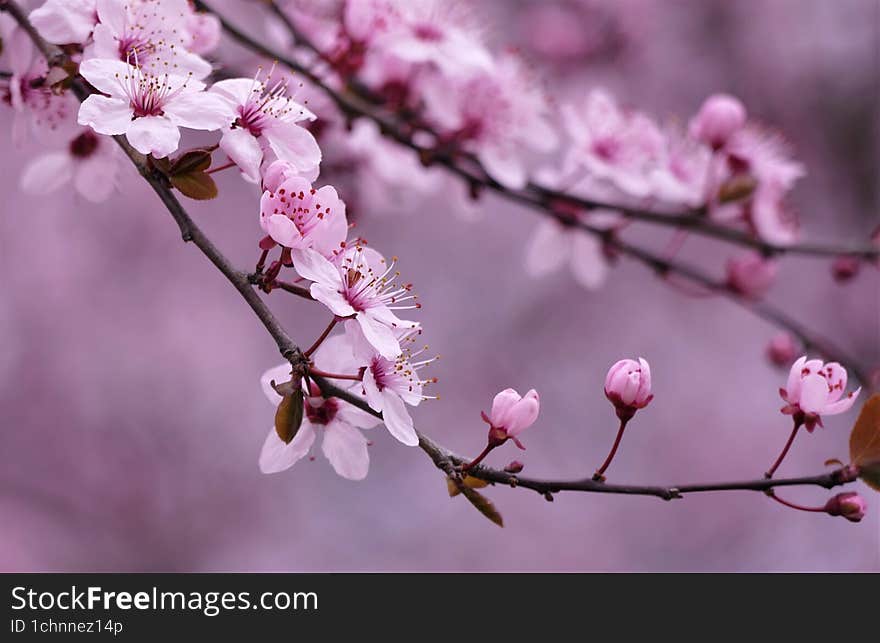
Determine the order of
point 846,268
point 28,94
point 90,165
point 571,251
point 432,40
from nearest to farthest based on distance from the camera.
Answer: point 28,94, point 90,165, point 432,40, point 846,268, point 571,251

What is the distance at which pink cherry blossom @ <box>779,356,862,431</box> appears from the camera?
3.28ft

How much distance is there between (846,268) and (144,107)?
4.40ft

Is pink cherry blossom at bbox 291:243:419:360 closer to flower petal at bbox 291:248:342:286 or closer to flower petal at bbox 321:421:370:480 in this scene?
flower petal at bbox 291:248:342:286

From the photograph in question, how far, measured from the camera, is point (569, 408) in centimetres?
404

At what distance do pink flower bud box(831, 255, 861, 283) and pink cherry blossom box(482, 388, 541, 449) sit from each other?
1050mm

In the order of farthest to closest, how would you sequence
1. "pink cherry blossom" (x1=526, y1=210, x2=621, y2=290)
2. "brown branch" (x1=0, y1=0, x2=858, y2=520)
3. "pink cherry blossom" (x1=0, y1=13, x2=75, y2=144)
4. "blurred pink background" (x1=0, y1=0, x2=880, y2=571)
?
"blurred pink background" (x1=0, y1=0, x2=880, y2=571), "pink cherry blossom" (x1=526, y1=210, x2=621, y2=290), "pink cherry blossom" (x1=0, y1=13, x2=75, y2=144), "brown branch" (x1=0, y1=0, x2=858, y2=520)

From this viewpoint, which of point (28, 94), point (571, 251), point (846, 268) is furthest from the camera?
point (571, 251)

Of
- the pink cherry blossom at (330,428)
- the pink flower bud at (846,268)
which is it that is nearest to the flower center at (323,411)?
the pink cherry blossom at (330,428)

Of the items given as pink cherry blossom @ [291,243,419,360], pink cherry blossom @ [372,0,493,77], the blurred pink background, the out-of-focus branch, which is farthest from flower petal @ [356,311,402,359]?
the blurred pink background

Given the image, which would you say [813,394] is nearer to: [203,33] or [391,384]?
[391,384]

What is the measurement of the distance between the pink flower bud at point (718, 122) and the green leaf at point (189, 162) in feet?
3.51

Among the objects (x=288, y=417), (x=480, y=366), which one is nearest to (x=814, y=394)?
(x=288, y=417)

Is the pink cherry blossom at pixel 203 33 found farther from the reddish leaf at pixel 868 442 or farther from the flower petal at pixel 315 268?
the reddish leaf at pixel 868 442

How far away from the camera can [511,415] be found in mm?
952
